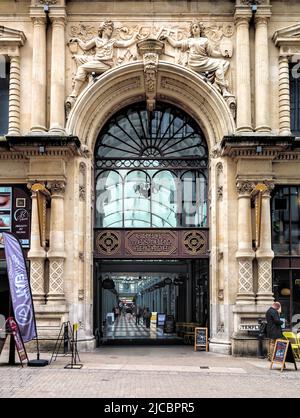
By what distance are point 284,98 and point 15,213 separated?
32.2 feet

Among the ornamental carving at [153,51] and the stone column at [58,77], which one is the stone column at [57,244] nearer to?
the stone column at [58,77]

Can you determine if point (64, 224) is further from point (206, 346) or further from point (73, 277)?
point (206, 346)

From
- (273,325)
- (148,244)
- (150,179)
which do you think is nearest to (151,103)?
(150,179)

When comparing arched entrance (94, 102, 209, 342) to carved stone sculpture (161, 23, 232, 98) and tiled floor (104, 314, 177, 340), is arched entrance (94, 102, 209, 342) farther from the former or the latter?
tiled floor (104, 314, 177, 340)

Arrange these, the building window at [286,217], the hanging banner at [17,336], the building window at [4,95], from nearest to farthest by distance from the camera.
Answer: the hanging banner at [17,336] < the building window at [286,217] < the building window at [4,95]

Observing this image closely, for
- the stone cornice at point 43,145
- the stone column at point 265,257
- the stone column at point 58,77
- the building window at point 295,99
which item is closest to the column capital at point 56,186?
the stone cornice at point 43,145

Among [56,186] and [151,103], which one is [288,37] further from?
[56,186]

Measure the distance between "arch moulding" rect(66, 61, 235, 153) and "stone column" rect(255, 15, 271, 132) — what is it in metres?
0.96

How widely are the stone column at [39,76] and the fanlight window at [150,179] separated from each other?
2.71m

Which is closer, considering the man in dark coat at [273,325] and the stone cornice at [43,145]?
the man in dark coat at [273,325]

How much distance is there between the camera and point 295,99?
23.7 m

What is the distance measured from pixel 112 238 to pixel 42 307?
12.1 feet

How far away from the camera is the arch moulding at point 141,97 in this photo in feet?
74.5

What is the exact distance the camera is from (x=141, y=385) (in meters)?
14.2
